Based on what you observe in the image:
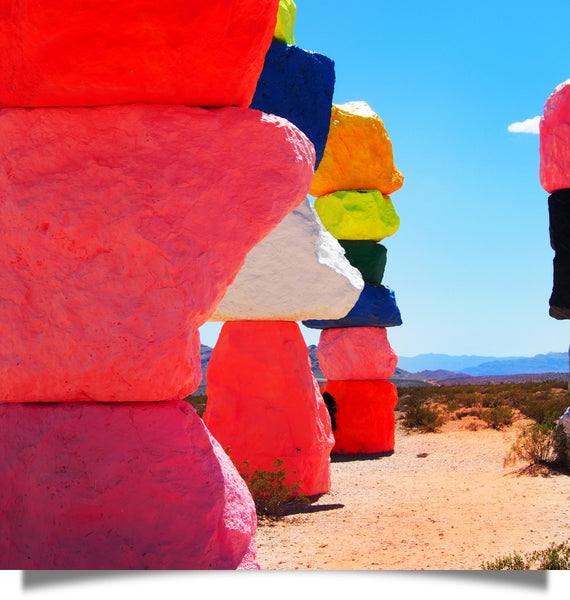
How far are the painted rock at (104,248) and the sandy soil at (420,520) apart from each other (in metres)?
1.88

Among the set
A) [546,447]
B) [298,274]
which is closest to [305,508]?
[298,274]

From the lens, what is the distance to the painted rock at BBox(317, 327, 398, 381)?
952 cm

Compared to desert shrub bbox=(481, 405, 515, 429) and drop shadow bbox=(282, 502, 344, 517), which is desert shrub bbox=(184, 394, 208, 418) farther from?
drop shadow bbox=(282, 502, 344, 517)

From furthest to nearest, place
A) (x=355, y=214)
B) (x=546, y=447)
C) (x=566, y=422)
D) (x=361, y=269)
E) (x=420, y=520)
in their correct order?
(x=361, y=269) < (x=355, y=214) < (x=546, y=447) < (x=566, y=422) < (x=420, y=520)

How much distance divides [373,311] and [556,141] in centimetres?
394

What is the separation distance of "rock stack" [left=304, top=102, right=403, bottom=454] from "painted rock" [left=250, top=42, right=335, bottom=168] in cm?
377

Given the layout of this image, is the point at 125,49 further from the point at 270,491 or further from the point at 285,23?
the point at 270,491

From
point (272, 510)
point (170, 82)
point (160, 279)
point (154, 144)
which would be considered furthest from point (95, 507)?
point (272, 510)

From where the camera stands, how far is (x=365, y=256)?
372 inches

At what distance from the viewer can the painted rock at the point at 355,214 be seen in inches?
364

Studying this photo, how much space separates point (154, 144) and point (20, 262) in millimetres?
626

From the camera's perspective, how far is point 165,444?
8.59 feet

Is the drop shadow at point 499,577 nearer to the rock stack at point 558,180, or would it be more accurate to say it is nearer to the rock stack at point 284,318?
the rock stack at point 284,318

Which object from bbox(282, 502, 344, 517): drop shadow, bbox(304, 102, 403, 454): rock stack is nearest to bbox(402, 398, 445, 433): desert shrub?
bbox(304, 102, 403, 454): rock stack
